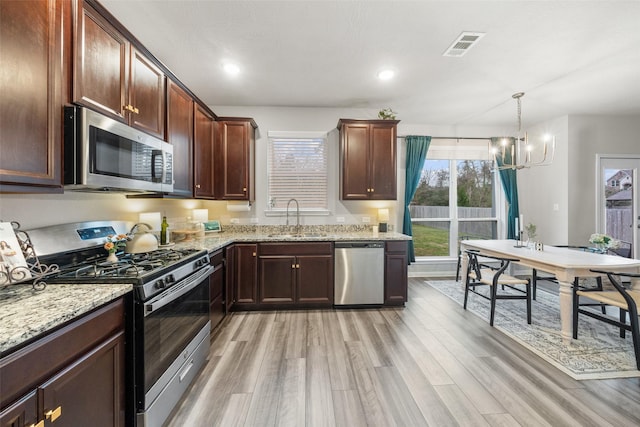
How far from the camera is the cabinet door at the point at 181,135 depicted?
2.40 meters

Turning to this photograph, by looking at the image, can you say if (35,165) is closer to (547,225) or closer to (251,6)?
(251,6)

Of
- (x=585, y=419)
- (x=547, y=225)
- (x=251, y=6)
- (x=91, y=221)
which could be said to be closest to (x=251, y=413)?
(x=91, y=221)

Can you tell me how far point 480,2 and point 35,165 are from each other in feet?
9.62

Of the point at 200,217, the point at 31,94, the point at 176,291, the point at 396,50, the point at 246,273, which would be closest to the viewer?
the point at 31,94

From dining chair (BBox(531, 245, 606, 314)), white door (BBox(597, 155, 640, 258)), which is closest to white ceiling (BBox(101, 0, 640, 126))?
white door (BBox(597, 155, 640, 258))

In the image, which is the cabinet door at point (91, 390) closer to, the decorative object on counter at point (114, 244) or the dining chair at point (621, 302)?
the decorative object on counter at point (114, 244)

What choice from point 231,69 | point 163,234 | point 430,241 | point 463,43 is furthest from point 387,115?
point 163,234

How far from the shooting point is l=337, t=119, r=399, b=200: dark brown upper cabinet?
3.68 meters

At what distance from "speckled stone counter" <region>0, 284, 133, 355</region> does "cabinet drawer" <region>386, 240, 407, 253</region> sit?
277cm

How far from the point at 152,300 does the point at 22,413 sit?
0.64 m

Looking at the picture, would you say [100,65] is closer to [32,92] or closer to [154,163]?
[32,92]

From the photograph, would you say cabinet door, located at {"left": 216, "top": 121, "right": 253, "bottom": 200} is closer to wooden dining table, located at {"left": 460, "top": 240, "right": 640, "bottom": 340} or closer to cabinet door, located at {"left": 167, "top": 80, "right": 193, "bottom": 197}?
cabinet door, located at {"left": 167, "top": 80, "right": 193, "bottom": 197}

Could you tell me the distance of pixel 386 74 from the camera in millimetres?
3025

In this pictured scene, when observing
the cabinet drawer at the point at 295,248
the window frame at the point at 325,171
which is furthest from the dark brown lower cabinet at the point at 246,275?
the window frame at the point at 325,171
